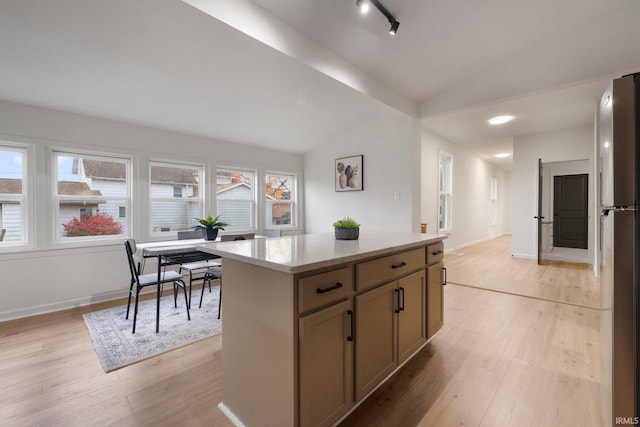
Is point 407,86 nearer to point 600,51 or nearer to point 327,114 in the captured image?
point 327,114

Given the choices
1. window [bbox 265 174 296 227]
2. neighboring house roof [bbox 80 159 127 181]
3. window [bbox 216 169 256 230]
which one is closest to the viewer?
neighboring house roof [bbox 80 159 127 181]

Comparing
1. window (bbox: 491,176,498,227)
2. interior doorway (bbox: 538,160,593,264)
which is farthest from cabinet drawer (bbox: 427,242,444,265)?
window (bbox: 491,176,498,227)

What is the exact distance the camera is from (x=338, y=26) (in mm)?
2744

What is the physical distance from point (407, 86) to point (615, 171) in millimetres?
3288

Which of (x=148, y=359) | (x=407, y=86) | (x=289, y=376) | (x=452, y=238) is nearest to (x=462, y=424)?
(x=289, y=376)

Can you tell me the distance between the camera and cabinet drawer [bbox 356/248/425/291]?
152 cm

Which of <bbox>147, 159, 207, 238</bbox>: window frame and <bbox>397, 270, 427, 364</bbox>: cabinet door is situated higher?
<bbox>147, 159, 207, 238</bbox>: window frame

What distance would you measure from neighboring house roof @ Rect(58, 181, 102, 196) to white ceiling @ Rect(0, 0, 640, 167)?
0.88m

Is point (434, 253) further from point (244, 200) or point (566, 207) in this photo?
point (566, 207)

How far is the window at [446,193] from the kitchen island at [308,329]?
5.07 metres

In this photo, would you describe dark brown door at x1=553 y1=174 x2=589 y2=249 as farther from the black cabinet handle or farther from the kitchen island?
the black cabinet handle

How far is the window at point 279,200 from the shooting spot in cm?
543

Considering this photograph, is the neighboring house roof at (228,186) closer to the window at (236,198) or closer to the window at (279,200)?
the window at (236,198)

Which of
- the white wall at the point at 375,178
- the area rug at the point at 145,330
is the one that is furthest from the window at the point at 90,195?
the white wall at the point at 375,178
